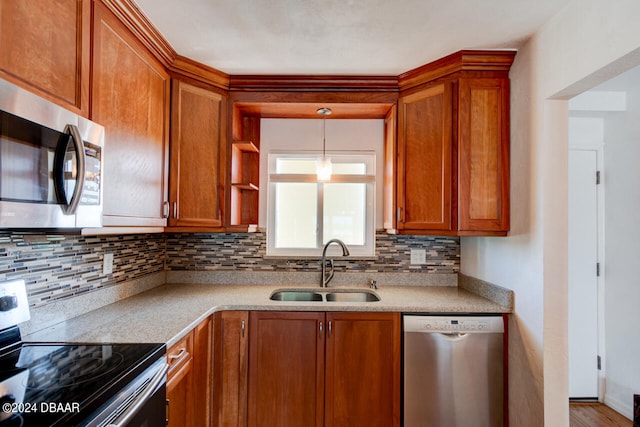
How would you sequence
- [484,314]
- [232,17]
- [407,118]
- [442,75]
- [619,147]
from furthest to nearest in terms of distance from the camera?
[619,147], [407,118], [442,75], [484,314], [232,17]

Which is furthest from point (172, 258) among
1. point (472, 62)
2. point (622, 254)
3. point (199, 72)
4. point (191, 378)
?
point (622, 254)

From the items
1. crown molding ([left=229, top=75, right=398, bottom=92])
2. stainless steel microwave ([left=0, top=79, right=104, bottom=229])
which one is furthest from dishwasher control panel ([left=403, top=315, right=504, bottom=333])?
stainless steel microwave ([left=0, top=79, right=104, bottom=229])

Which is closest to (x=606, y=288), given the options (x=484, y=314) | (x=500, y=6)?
(x=484, y=314)

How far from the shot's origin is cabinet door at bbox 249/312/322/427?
182 cm

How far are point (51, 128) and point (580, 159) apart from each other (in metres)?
3.21

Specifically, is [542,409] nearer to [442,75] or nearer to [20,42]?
[442,75]

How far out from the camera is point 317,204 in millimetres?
2555

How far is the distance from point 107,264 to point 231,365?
902mm

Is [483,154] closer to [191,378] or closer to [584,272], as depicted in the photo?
[584,272]

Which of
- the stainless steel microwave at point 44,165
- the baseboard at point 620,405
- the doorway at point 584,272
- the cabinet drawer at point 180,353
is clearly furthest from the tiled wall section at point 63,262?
the baseboard at point 620,405

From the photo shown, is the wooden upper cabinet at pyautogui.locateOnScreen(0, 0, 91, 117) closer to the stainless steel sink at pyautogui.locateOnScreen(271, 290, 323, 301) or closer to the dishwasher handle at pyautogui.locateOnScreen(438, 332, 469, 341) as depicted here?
the stainless steel sink at pyautogui.locateOnScreen(271, 290, 323, 301)

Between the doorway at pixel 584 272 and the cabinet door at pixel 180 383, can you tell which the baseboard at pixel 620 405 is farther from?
the cabinet door at pixel 180 383

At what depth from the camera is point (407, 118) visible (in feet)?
6.84

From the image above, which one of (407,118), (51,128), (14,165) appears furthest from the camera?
(407,118)
